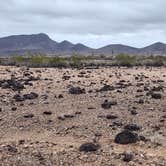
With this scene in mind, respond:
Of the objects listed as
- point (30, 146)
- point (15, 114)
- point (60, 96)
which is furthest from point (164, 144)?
point (60, 96)

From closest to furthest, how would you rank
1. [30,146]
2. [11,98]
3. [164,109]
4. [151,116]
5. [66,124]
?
[30,146] → [66,124] → [151,116] → [164,109] → [11,98]

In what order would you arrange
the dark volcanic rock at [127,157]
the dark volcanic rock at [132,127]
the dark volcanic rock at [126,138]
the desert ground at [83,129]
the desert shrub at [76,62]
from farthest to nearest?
the desert shrub at [76,62]
the dark volcanic rock at [132,127]
the dark volcanic rock at [126,138]
the desert ground at [83,129]
the dark volcanic rock at [127,157]

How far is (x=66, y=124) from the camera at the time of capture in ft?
54.2

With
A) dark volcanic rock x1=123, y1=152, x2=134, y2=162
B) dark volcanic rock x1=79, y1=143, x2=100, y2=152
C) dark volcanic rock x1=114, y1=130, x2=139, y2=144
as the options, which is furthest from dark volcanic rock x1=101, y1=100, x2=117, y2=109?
dark volcanic rock x1=123, y1=152, x2=134, y2=162

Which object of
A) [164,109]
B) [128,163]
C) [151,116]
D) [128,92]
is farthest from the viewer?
[128,92]

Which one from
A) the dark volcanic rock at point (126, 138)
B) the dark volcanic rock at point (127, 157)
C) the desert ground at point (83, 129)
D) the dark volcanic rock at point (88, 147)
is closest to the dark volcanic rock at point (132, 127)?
the desert ground at point (83, 129)

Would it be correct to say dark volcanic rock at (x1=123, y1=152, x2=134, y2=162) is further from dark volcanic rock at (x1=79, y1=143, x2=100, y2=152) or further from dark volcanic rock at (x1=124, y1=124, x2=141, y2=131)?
dark volcanic rock at (x1=124, y1=124, x2=141, y2=131)

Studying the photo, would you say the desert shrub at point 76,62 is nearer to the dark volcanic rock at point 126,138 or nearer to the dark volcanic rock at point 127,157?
the dark volcanic rock at point 126,138

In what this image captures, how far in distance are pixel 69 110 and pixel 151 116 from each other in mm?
2910

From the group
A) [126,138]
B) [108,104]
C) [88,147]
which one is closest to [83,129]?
[126,138]

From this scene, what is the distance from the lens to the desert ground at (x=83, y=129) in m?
12.9

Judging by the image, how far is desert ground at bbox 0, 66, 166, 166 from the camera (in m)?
12.9

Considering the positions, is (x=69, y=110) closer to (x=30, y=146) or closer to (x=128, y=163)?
(x=30, y=146)

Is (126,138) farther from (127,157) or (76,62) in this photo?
(76,62)
